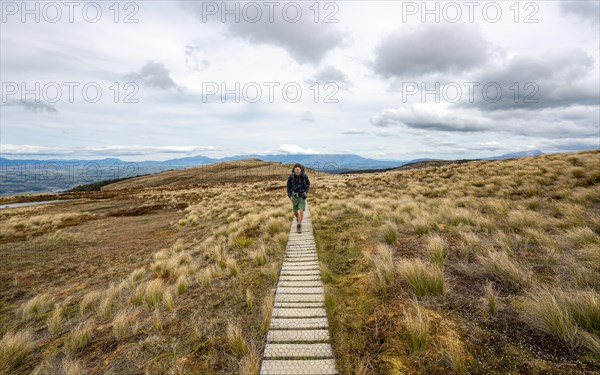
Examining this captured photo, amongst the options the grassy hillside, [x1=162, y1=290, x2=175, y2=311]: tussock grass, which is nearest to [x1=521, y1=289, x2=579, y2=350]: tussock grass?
the grassy hillside

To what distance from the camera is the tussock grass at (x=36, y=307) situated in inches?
287

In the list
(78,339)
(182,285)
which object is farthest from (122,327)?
(182,285)

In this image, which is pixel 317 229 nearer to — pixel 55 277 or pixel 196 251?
pixel 196 251

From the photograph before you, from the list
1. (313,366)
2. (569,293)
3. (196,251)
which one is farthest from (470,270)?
(196,251)

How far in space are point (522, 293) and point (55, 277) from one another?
14883mm

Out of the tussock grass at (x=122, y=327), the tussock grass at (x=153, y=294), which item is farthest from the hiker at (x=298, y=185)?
the tussock grass at (x=122, y=327)

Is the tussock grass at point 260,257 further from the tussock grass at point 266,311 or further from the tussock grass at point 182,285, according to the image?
the tussock grass at point 266,311

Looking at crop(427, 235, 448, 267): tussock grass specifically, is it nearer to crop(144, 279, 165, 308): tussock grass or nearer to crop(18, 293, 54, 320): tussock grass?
crop(144, 279, 165, 308): tussock grass

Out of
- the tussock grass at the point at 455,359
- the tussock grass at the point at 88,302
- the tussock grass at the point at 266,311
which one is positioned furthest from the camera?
the tussock grass at the point at 88,302

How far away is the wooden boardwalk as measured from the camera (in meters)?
3.95

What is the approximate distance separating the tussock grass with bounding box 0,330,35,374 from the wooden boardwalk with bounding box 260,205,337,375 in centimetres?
499

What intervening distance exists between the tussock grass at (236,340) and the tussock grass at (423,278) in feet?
11.0

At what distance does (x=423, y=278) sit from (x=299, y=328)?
105 inches

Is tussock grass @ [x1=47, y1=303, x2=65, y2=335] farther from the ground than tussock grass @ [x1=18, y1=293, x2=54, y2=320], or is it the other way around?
tussock grass @ [x1=47, y1=303, x2=65, y2=335]
